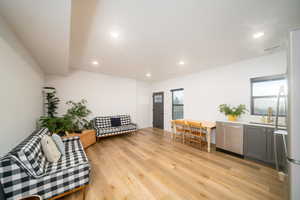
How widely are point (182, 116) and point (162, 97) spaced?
144cm

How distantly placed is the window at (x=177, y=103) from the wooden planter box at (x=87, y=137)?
3.39 metres

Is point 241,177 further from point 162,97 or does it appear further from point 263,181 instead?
point 162,97

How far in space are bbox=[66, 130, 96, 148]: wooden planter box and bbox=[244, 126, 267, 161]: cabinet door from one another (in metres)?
4.32

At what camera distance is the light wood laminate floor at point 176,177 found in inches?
59.4

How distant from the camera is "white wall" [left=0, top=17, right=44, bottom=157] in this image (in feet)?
4.23

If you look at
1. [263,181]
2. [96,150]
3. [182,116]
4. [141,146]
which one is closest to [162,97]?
[182,116]

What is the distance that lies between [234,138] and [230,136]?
88 mm

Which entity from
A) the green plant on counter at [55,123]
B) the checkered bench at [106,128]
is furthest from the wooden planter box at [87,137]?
the green plant on counter at [55,123]

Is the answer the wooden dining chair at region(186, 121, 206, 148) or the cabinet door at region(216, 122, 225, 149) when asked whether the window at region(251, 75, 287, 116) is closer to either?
the cabinet door at region(216, 122, 225, 149)

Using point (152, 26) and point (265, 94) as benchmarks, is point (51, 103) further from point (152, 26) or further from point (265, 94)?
point (265, 94)

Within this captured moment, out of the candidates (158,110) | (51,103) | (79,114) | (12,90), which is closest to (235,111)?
(158,110)

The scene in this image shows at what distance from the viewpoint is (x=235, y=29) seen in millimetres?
1677

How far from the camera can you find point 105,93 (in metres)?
4.37

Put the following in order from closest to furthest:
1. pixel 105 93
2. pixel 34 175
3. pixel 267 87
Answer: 1. pixel 34 175
2. pixel 267 87
3. pixel 105 93
